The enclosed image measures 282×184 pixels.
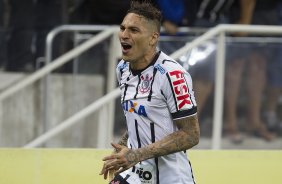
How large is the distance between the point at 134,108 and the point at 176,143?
0.33 metres

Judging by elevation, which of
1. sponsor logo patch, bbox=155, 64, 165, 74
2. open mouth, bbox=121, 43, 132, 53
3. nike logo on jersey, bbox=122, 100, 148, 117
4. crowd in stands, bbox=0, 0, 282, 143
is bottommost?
nike logo on jersey, bbox=122, 100, 148, 117

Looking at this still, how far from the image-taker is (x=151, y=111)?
5.06 metres

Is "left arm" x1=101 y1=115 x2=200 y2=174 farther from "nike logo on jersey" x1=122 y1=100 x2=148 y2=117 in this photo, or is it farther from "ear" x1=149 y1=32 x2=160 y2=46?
"ear" x1=149 y1=32 x2=160 y2=46

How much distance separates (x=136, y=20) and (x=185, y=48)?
3107 mm

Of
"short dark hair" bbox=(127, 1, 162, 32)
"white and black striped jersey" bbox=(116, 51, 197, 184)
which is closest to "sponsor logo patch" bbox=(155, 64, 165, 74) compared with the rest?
"white and black striped jersey" bbox=(116, 51, 197, 184)

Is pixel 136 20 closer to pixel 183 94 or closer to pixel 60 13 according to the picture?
pixel 183 94

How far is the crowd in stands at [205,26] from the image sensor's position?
8.47 metres

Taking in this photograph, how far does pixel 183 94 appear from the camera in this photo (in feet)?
16.3

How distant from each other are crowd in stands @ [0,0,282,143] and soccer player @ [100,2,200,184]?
3.13 metres

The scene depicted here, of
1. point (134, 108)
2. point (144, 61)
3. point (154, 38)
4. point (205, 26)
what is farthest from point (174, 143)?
point (205, 26)

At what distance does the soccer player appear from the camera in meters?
4.96

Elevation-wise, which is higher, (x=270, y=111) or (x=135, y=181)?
(x=270, y=111)

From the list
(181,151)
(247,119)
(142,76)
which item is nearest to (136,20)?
(142,76)

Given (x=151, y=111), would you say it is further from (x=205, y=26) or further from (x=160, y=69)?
(x=205, y=26)
